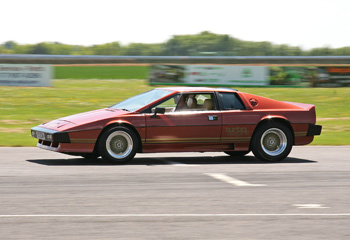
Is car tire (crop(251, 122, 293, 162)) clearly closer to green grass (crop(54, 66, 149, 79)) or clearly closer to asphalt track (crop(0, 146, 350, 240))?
asphalt track (crop(0, 146, 350, 240))

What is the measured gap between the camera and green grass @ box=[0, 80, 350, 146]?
1786 centimetres

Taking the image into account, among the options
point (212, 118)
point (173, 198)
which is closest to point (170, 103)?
point (212, 118)

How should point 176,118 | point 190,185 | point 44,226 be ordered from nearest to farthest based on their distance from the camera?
1. point 44,226
2. point 190,185
3. point 176,118

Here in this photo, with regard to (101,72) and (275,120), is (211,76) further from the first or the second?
(275,120)

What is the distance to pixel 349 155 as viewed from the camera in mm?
12688

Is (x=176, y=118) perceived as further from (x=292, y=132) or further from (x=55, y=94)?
(x=55, y=94)

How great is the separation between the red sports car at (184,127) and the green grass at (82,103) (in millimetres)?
4111

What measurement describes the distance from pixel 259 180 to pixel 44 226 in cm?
401

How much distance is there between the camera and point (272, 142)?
11648 mm

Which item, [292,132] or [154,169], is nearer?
[154,169]

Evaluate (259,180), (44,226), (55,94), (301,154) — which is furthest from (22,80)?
(44,226)

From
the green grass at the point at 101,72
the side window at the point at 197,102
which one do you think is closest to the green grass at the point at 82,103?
the side window at the point at 197,102

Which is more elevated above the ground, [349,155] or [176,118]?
[176,118]

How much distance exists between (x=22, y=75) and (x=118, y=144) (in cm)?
2473
